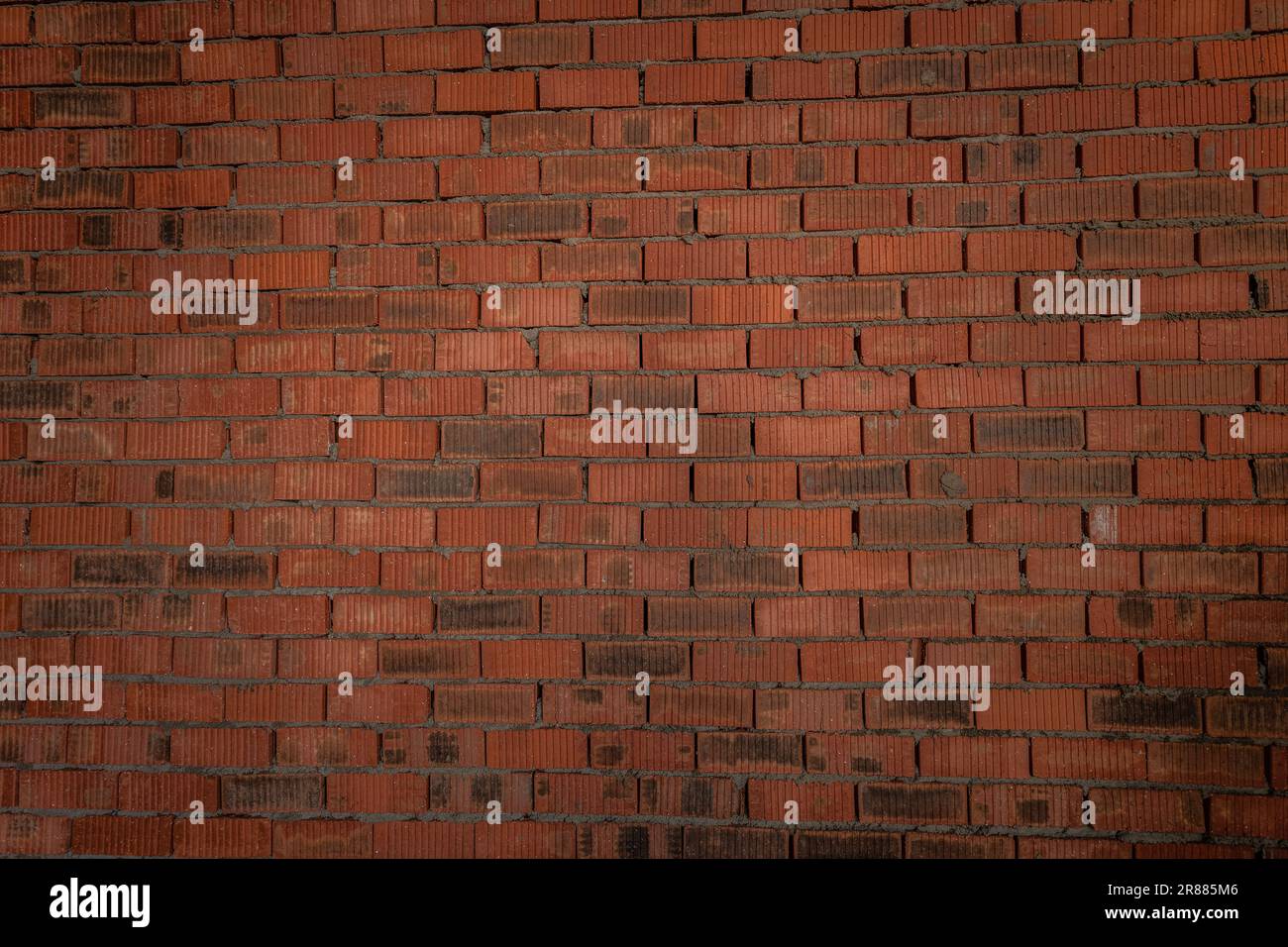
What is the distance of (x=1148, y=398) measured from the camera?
1.75m

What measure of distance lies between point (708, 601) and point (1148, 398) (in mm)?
1135

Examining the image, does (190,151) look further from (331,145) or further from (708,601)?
(708,601)

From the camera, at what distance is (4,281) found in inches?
75.2

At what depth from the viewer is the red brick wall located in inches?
68.7

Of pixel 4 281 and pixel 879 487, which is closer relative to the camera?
pixel 879 487

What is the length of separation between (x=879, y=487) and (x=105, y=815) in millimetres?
2068

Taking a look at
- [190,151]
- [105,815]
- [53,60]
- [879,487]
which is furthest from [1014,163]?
[105,815]

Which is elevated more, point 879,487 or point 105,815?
point 879,487

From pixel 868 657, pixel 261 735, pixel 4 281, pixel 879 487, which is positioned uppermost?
pixel 4 281

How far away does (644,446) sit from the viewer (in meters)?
1.82

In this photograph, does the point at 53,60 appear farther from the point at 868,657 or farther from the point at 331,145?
the point at 868,657

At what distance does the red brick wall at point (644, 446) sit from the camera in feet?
5.73
